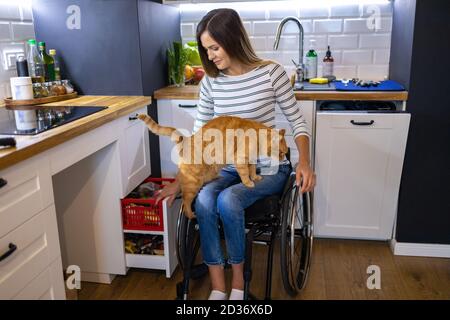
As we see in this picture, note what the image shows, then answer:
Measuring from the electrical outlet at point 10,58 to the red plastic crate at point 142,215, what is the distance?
0.87m

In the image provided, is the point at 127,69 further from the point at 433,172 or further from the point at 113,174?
the point at 433,172

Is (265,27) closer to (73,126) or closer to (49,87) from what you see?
(49,87)

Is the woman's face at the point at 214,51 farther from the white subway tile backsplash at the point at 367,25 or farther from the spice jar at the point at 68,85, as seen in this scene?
the white subway tile backsplash at the point at 367,25

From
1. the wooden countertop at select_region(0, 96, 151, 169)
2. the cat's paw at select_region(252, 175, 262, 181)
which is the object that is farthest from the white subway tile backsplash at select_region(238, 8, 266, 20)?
the cat's paw at select_region(252, 175, 262, 181)

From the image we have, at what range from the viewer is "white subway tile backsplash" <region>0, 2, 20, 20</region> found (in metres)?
2.19

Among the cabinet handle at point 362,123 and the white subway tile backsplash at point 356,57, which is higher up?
the white subway tile backsplash at point 356,57

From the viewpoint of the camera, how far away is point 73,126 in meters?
1.66

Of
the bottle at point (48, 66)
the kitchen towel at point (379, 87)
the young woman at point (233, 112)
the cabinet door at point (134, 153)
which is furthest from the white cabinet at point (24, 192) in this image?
the kitchen towel at point (379, 87)

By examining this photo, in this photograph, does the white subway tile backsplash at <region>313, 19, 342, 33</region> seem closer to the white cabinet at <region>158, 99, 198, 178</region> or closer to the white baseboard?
the white cabinet at <region>158, 99, 198, 178</region>

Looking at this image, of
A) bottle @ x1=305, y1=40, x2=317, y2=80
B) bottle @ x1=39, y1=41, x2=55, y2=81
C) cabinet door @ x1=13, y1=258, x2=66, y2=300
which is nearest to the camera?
cabinet door @ x1=13, y1=258, x2=66, y2=300

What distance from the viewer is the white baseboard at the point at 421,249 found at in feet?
7.86

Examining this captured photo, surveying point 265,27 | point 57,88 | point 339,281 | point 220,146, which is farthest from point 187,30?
point 339,281

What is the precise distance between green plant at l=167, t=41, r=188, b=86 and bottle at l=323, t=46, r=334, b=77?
32.1 inches

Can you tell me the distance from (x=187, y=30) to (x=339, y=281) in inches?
68.3
